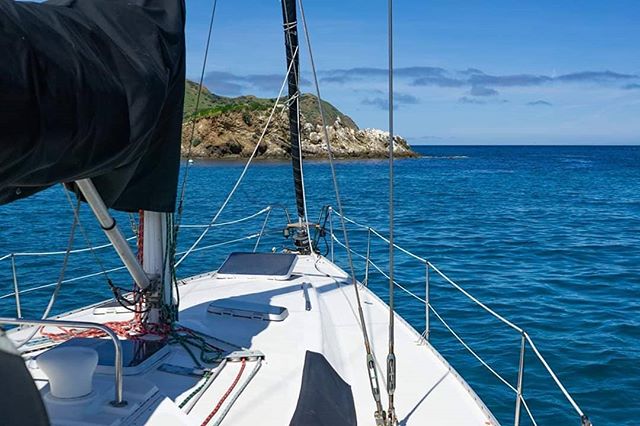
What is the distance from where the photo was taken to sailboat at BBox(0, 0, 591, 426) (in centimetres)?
267

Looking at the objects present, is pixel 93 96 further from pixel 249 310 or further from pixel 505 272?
pixel 505 272

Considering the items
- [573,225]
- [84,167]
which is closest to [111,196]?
[84,167]

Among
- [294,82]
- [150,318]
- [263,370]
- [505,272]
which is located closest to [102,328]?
[263,370]

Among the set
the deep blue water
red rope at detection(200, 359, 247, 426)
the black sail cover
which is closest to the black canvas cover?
red rope at detection(200, 359, 247, 426)

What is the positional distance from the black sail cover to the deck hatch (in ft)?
5.22

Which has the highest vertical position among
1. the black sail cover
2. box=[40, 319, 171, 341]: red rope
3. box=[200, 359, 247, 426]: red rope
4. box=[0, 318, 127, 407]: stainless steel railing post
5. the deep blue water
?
the black sail cover

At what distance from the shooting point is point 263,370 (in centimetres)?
458

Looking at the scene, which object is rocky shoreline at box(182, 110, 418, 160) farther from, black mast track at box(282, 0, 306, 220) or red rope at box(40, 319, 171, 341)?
red rope at box(40, 319, 171, 341)

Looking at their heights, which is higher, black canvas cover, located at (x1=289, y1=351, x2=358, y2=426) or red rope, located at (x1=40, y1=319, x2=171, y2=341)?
red rope, located at (x1=40, y1=319, x2=171, y2=341)

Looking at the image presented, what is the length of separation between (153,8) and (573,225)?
20222mm

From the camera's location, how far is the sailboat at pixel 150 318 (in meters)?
2.67

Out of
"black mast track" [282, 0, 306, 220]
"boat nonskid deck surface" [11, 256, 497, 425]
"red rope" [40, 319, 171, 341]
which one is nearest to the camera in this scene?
"boat nonskid deck surface" [11, 256, 497, 425]

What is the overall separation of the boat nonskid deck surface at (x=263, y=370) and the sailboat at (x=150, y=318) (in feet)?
0.05

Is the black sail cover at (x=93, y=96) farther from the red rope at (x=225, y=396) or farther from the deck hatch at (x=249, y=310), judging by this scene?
the deck hatch at (x=249, y=310)
